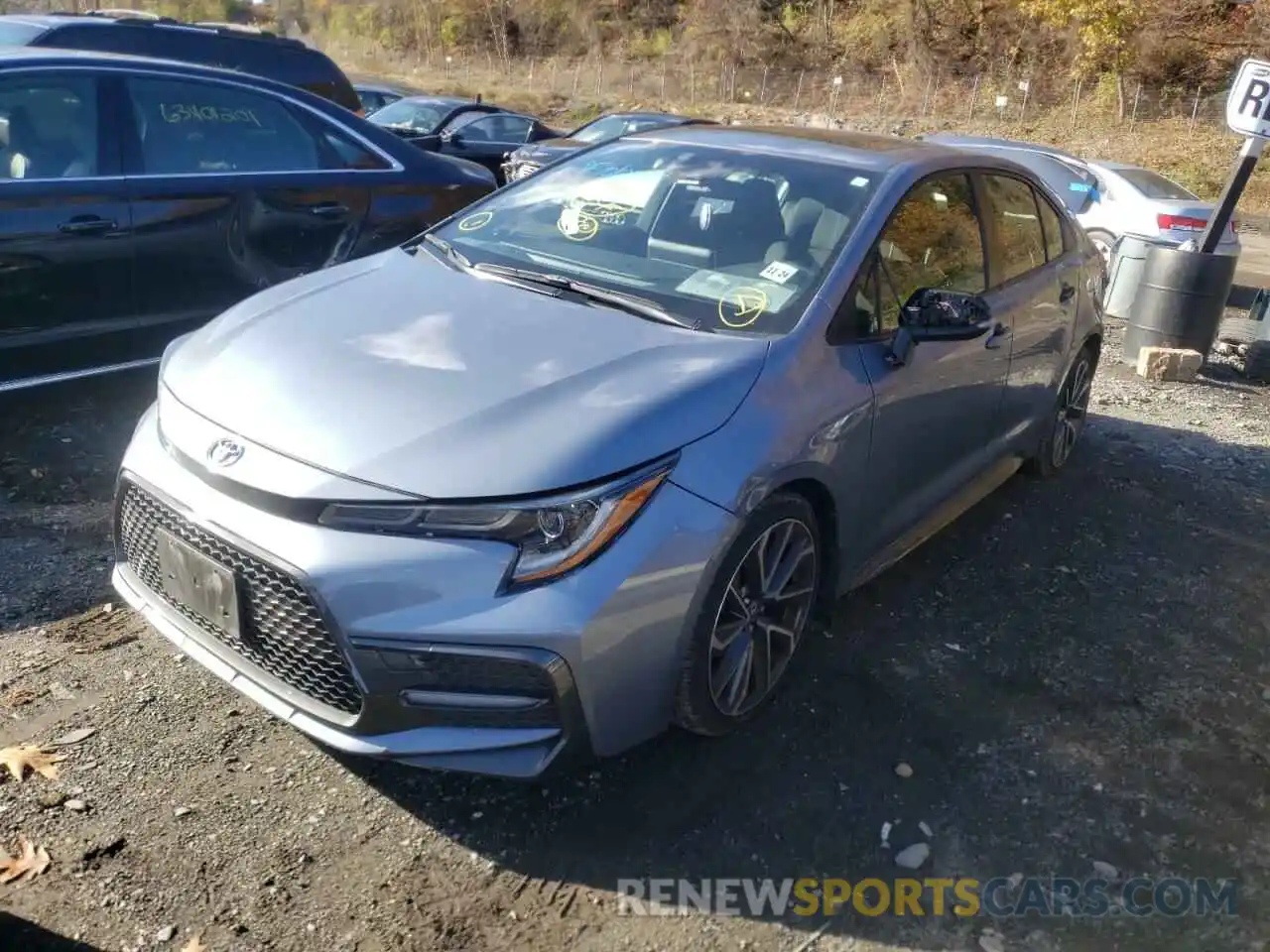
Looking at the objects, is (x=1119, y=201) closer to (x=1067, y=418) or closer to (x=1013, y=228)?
(x=1067, y=418)

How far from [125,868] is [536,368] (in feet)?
5.22

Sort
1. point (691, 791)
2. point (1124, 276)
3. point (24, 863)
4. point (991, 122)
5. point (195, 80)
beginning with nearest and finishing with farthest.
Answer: point (24, 863), point (691, 791), point (195, 80), point (1124, 276), point (991, 122)

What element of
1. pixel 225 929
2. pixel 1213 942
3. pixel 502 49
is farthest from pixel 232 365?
pixel 502 49

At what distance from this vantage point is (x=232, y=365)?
297 cm

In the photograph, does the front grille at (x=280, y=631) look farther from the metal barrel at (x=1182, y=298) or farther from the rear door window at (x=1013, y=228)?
the metal barrel at (x=1182, y=298)

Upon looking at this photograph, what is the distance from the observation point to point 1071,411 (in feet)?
18.6

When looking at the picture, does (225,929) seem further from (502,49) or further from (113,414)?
(502,49)

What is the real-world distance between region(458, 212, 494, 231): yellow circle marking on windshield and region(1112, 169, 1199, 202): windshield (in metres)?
10.9

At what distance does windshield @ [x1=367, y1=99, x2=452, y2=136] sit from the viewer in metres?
14.9

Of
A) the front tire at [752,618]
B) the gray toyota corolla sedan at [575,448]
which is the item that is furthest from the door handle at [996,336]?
the front tire at [752,618]

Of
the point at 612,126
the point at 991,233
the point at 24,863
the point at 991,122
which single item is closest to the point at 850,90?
the point at 991,122

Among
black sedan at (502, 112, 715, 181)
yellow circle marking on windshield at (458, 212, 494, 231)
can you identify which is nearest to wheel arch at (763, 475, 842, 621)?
yellow circle marking on windshield at (458, 212, 494, 231)

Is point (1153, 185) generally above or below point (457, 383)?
below

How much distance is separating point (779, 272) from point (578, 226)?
0.81m
